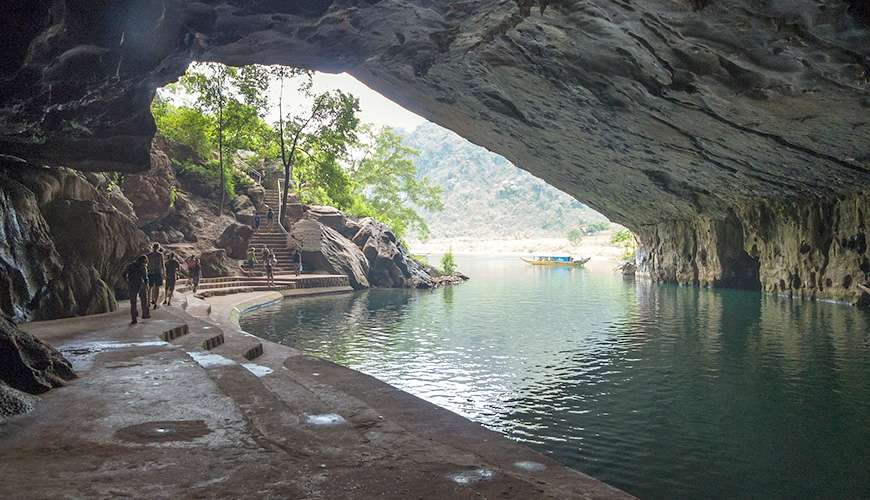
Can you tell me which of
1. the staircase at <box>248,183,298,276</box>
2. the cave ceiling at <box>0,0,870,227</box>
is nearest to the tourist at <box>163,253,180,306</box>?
the cave ceiling at <box>0,0,870,227</box>

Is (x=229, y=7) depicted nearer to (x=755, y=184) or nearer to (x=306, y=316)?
(x=306, y=316)

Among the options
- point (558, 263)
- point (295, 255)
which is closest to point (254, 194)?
point (295, 255)

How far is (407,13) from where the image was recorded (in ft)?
33.6

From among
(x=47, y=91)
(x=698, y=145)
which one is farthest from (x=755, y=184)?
(x=47, y=91)

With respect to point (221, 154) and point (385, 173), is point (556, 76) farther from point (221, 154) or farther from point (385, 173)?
point (385, 173)

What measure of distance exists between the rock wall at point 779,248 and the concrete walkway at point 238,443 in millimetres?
21689

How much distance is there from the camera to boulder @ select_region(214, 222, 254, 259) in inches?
1070

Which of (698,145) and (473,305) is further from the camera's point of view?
(473,305)

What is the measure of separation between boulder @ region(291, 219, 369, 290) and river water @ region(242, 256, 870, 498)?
8.61m

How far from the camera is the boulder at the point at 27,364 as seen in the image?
223 inches

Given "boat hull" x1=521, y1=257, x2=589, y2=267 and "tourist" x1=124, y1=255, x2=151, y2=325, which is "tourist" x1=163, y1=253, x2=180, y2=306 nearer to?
"tourist" x1=124, y1=255, x2=151, y2=325

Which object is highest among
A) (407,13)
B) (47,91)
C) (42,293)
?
(407,13)

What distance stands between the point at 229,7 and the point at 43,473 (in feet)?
22.4

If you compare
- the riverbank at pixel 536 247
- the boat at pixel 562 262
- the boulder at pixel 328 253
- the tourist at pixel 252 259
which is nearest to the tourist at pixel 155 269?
the tourist at pixel 252 259
